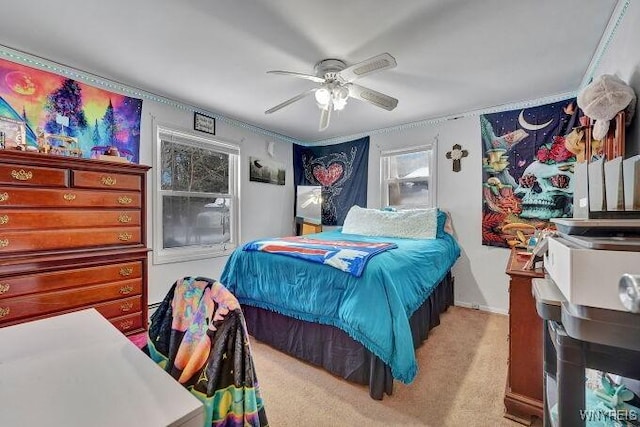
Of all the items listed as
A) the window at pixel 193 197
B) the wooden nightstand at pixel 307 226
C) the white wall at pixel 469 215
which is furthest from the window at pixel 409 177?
the window at pixel 193 197

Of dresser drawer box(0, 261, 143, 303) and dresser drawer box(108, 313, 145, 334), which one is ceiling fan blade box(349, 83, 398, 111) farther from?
dresser drawer box(108, 313, 145, 334)

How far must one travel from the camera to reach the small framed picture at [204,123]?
3250 millimetres

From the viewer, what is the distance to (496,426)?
146 centimetres

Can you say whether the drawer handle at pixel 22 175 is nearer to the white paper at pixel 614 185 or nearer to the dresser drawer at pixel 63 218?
the dresser drawer at pixel 63 218

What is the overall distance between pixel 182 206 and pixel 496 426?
3.30 metres

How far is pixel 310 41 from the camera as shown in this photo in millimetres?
1936

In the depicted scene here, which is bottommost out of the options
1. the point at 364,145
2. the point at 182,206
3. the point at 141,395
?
the point at 141,395

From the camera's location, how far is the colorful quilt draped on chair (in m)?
0.78

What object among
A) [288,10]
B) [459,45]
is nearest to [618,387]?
[459,45]

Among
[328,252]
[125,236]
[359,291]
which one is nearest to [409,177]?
[328,252]

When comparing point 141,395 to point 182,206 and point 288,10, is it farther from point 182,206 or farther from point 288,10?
point 182,206

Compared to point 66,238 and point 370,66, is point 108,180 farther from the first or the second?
point 370,66

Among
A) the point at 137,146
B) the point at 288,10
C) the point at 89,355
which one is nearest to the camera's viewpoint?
the point at 89,355

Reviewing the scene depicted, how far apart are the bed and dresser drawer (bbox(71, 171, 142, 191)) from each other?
1017 mm
